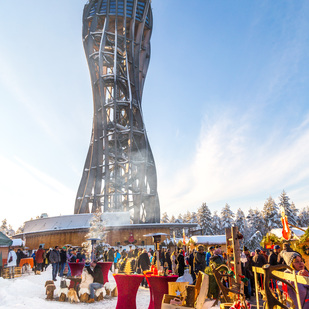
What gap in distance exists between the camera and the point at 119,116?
4097cm

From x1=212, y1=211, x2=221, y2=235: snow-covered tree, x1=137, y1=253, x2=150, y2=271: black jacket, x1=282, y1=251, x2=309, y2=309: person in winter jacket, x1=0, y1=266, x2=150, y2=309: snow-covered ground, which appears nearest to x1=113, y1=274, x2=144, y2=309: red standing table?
x1=0, y1=266, x2=150, y2=309: snow-covered ground

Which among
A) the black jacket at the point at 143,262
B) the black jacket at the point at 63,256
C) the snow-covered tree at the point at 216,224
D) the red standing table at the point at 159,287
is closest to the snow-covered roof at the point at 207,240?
the black jacket at the point at 63,256

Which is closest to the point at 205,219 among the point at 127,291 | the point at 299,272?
the point at 127,291

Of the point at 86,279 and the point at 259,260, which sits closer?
the point at 259,260

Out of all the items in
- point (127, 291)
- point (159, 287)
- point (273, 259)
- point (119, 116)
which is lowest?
point (127, 291)

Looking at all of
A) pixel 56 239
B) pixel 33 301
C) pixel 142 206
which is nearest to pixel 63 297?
pixel 33 301

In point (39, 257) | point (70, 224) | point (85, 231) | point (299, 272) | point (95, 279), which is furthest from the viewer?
point (70, 224)

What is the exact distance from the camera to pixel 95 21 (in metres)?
39.5

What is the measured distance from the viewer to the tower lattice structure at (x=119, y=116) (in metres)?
36.4

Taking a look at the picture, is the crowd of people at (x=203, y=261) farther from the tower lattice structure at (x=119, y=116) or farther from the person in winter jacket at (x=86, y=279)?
the tower lattice structure at (x=119, y=116)

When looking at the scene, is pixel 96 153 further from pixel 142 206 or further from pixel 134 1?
pixel 134 1

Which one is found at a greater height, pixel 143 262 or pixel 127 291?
pixel 143 262

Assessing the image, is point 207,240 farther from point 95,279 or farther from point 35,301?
point 35,301

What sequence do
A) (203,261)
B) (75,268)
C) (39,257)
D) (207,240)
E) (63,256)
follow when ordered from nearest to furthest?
(203,261) → (75,268) → (63,256) → (39,257) → (207,240)
